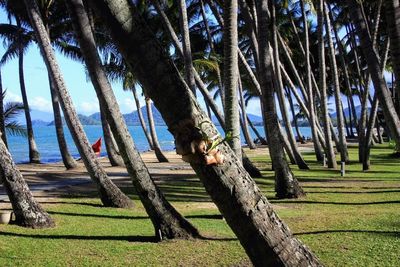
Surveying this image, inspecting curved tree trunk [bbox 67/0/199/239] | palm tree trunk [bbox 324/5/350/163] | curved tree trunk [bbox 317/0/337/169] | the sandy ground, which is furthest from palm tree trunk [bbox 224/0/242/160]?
palm tree trunk [bbox 324/5/350/163]

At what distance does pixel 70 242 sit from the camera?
765cm

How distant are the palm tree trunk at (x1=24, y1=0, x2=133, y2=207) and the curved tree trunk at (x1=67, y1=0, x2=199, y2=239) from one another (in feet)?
6.35

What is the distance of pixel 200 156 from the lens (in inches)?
120

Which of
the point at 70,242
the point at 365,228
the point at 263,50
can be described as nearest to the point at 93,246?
the point at 70,242

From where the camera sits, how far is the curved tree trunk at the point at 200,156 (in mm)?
3020

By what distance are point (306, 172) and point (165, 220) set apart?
12375 millimetres

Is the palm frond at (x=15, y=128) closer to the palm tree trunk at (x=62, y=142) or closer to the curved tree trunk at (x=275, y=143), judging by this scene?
the palm tree trunk at (x=62, y=142)

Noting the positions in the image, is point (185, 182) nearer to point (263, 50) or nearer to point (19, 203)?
point (263, 50)

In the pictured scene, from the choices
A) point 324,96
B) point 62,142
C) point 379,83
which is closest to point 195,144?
point 379,83

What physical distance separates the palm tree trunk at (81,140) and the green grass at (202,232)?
0.35 meters

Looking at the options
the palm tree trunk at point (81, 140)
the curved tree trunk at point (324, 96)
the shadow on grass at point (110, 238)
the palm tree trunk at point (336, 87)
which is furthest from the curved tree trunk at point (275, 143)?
the palm tree trunk at point (336, 87)

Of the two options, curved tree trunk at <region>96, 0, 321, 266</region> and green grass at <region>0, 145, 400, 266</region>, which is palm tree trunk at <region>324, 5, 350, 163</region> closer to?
green grass at <region>0, 145, 400, 266</region>

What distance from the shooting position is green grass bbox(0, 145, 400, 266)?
656 cm

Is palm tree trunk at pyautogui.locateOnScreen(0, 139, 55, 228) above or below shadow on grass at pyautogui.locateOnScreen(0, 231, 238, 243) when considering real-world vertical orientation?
above
